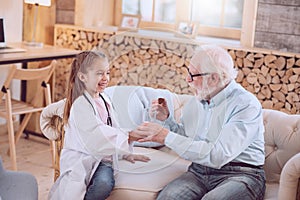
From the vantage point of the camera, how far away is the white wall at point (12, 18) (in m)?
4.82

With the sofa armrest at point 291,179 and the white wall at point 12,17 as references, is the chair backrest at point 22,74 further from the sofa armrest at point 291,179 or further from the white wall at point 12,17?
the sofa armrest at point 291,179

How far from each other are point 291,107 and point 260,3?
0.76 metres

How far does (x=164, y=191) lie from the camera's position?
269 cm

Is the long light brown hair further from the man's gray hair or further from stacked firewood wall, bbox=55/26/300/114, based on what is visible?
the man's gray hair

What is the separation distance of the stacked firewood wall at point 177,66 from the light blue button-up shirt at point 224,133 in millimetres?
269

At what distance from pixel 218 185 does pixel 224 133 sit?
0.79 feet

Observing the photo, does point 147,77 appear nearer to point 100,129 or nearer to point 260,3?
point 100,129

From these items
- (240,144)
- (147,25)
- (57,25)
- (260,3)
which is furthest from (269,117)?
(57,25)

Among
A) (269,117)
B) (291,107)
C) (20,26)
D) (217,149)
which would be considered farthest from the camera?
(20,26)

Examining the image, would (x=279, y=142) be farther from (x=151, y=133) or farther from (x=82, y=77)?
(x=82, y=77)

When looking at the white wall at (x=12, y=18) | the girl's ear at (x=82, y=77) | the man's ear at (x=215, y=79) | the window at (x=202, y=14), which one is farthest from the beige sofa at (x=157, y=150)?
the white wall at (x=12, y=18)

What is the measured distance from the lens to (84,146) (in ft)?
9.30

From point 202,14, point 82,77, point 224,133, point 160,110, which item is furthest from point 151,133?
point 202,14

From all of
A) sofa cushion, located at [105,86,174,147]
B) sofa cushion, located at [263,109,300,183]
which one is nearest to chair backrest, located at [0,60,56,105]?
sofa cushion, located at [105,86,174,147]
